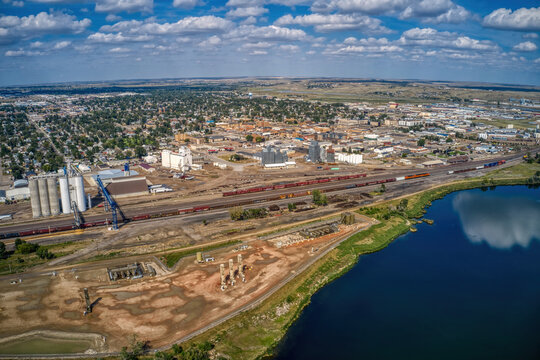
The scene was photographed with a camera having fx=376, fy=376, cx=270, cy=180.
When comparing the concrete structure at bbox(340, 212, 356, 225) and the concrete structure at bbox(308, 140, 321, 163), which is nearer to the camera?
the concrete structure at bbox(340, 212, 356, 225)

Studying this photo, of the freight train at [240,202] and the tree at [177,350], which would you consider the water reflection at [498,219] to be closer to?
the freight train at [240,202]

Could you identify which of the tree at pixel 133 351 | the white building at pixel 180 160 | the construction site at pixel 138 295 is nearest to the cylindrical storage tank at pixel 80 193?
the construction site at pixel 138 295

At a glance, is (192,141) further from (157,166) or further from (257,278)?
(257,278)

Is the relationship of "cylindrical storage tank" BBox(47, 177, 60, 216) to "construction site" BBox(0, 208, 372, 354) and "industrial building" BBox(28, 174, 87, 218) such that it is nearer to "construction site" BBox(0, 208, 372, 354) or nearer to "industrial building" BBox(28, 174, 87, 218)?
"industrial building" BBox(28, 174, 87, 218)

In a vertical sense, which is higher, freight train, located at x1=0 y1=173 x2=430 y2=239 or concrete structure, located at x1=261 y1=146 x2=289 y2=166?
concrete structure, located at x1=261 y1=146 x2=289 y2=166

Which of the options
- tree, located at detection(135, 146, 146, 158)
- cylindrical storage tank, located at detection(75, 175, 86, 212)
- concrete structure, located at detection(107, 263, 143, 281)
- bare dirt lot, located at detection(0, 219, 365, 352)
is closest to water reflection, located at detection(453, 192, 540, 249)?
bare dirt lot, located at detection(0, 219, 365, 352)

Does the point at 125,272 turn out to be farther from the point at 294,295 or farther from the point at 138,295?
the point at 294,295
